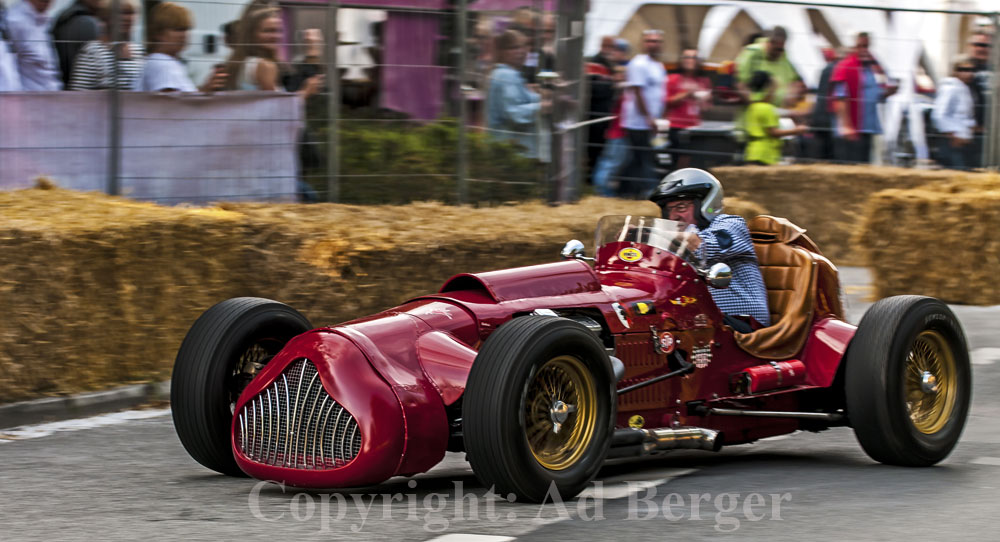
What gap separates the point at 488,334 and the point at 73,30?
17.4 feet

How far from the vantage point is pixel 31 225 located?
8062 millimetres

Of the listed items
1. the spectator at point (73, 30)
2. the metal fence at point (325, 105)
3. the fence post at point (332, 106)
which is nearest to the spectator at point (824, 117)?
the metal fence at point (325, 105)

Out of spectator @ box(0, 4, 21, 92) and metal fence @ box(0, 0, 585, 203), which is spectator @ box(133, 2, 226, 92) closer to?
metal fence @ box(0, 0, 585, 203)

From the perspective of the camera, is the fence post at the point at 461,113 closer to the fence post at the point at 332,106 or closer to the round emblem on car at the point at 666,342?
the fence post at the point at 332,106

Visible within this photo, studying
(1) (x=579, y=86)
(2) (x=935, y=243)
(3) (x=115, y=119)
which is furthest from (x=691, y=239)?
(2) (x=935, y=243)

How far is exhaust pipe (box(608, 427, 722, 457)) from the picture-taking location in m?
6.12

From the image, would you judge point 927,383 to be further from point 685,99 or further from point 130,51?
point 685,99

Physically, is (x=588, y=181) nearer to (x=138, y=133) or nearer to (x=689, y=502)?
(x=138, y=133)

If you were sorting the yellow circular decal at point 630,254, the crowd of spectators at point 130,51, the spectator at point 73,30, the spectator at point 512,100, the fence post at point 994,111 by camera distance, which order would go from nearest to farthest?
the yellow circular decal at point 630,254 → the crowd of spectators at point 130,51 → the spectator at point 73,30 → the spectator at point 512,100 → the fence post at point 994,111

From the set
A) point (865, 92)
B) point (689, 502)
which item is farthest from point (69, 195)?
point (865, 92)

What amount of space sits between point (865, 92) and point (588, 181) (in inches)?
150

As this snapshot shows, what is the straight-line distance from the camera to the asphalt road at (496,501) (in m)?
5.27

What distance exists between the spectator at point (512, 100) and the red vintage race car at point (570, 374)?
4544 mm

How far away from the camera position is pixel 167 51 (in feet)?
34.4
